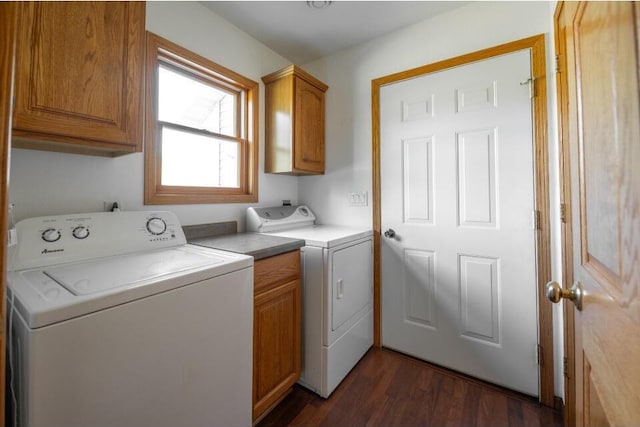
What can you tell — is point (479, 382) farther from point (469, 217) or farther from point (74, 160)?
point (74, 160)

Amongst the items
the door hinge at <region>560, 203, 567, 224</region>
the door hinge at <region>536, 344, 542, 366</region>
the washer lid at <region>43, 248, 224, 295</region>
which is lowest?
the door hinge at <region>536, 344, 542, 366</region>

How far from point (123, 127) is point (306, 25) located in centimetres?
149

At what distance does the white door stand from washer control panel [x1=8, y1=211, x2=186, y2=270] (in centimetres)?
150

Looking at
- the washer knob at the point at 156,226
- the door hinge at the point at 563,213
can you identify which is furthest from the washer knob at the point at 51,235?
the door hinge at the point at 563,213

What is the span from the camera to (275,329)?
1.36 m

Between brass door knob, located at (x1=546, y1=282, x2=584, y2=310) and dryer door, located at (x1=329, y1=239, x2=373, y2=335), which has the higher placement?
brass door knob, located at (x1=546, y1=282, x2=584, y2=310)

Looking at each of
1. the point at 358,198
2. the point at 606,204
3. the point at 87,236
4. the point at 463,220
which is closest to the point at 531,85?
the point at 463,220

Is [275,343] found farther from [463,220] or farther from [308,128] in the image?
[308,128]

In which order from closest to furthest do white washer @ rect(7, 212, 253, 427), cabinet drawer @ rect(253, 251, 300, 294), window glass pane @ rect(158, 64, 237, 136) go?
white washer @ rect(7, 212, 253, 427) → cabinet drawer @ rect(253, 251, 300, 294) → window glass pane @ rect(158, 64, 237, 136)

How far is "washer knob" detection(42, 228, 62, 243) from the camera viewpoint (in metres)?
1.01

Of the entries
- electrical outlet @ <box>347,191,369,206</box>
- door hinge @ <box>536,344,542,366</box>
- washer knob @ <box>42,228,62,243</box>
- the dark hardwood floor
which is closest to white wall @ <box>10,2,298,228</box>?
washer knob @ <box>42,228,62,243</box>

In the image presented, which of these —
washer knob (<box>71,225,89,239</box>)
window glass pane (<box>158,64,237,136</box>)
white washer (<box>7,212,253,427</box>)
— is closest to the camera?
white washer (<box>7,212,253,427</box>)

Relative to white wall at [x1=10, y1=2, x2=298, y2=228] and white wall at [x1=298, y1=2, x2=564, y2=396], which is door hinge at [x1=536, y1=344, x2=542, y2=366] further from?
white wall at [x1=10, y1=2, x2=298, y2=228]

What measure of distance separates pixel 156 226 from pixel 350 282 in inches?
46.2
